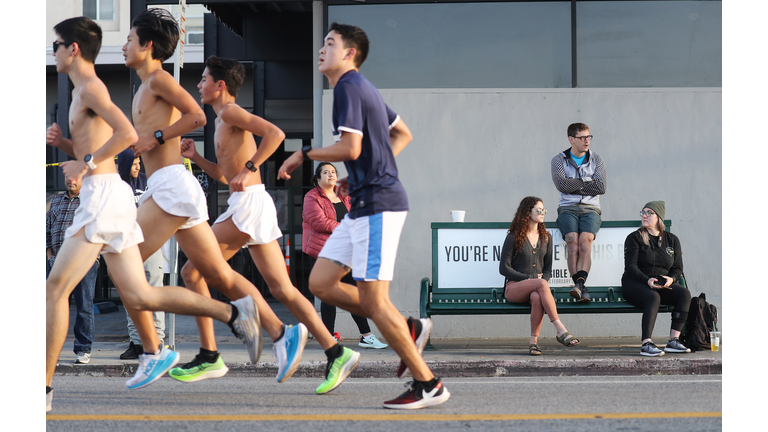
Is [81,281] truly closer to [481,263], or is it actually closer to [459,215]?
[459,215]

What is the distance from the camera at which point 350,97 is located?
181 inches

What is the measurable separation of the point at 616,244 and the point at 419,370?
4.59 metres

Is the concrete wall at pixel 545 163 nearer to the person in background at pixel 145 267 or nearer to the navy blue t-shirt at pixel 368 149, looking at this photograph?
the person in background at pixel 145 267

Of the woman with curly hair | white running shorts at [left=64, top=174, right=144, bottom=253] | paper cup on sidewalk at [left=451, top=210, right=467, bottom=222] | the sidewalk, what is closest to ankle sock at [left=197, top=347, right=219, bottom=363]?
white running shorts at [left=64, top=174, right=144, bottom=253]

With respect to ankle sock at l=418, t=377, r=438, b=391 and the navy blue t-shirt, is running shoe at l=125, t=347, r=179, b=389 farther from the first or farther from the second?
ankle sock at l=418, t=377, r=438, b=391

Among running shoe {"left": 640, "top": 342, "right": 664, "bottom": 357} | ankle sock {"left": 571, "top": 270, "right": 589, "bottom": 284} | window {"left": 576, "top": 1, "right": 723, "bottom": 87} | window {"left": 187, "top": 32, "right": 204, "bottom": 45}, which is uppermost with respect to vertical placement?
window {"left": 187, "top": 32, "right": 204, "bottom": 45}

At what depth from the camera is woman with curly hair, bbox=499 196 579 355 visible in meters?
7.93

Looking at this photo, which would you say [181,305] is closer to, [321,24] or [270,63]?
[321,24]

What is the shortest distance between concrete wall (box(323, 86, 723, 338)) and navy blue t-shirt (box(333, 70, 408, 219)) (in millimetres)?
4662

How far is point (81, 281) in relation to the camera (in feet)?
23.8

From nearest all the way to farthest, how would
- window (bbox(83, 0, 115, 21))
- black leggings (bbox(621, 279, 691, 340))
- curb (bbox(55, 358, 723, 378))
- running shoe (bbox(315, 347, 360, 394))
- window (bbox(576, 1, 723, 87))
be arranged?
running shoe (bbox(315, 347, 360, 394))
curb (bbox(55, 358, 723, 378))
black leggings (bbox(621, 279, 691, 340))
window (bbox(576, 1, 723, 87))
window (bbox(83, 0, 115, 21))

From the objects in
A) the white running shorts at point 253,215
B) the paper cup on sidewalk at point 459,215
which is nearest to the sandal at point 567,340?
the paper cup on sidewalk at point 459,215

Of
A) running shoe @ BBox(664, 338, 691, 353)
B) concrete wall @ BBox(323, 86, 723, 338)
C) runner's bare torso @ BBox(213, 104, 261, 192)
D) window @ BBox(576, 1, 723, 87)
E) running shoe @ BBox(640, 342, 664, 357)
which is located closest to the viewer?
runner's bare torso @ BBox(213, 104, 261, 192)

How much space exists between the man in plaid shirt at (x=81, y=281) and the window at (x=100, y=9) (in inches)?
575
